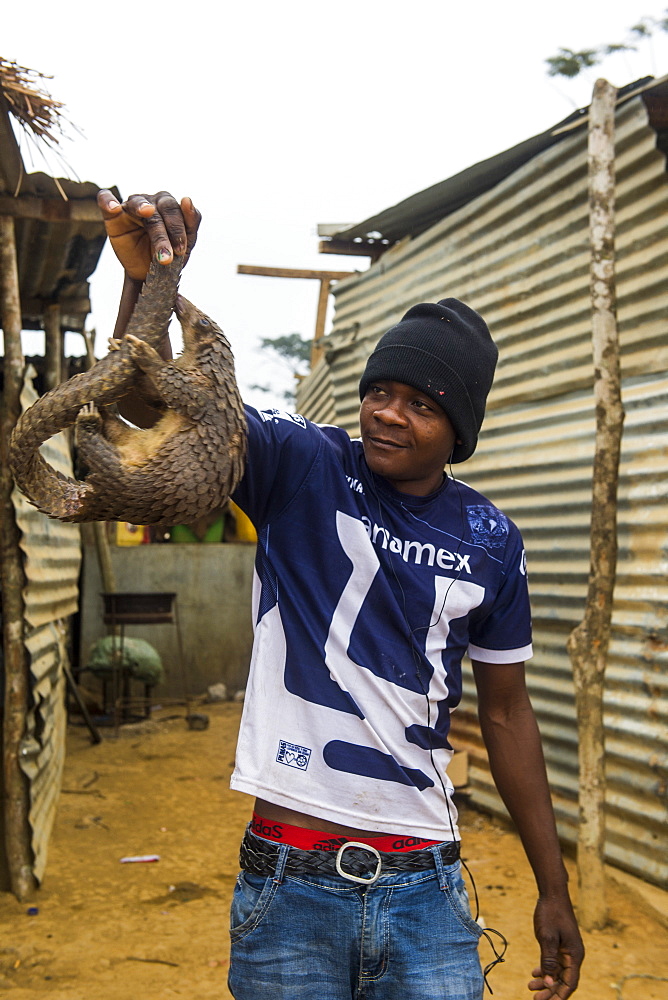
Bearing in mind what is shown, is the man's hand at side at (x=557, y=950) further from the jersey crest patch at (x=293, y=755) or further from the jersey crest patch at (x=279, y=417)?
the jersey crest patch at (x=279, y=417)

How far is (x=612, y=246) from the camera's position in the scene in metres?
4.03

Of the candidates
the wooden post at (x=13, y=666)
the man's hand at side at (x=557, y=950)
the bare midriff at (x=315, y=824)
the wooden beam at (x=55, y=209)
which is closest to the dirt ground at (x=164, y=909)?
the wooden post at (x=13, y=666)

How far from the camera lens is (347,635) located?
67.9 inches

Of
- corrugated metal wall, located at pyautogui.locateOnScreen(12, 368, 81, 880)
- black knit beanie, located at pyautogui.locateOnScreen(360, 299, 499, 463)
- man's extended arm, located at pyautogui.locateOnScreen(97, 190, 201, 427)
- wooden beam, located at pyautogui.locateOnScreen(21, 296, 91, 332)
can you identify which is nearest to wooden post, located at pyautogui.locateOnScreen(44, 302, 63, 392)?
wooden beam, located at pyautogui.locateOnScreen(21, 296, 91, 332)

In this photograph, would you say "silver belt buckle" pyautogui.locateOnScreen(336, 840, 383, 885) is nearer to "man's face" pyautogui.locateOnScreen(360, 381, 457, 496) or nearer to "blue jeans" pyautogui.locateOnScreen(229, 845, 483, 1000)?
"blue jeans" pyautogui.locateOnScreen(229, 845, 483, 1000)

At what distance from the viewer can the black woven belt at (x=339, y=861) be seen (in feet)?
5.38

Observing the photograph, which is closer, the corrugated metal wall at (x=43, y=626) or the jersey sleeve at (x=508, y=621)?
the jersey sleeve at (x=508, y=621)

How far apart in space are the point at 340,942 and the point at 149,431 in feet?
3.34

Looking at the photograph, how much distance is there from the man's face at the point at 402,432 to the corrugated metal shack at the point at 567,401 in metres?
2.90

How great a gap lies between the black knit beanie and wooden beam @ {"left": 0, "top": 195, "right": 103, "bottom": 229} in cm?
309

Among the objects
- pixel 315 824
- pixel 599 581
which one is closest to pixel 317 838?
pixel 315 824

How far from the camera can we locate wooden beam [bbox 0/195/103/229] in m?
4.42

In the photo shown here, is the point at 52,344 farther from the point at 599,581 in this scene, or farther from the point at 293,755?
the point at 293,755

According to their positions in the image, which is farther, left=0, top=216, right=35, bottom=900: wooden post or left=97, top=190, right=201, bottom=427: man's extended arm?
left=0, top=216, right=35, bottom=900: wooden post
